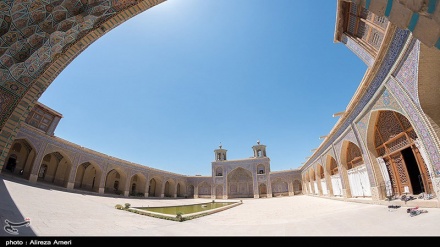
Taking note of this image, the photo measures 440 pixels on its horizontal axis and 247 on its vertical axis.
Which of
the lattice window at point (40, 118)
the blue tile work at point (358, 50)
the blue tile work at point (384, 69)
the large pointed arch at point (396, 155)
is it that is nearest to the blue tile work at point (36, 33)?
the blue tile work at point (384, 69)

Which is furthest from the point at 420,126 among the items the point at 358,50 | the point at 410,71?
the point at 358,50

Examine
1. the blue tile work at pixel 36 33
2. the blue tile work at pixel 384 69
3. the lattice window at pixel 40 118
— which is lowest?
the blue tile work at pixel 36 33

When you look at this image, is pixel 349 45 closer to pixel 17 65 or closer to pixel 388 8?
pixel 388 8

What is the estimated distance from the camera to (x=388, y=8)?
82.0 inches

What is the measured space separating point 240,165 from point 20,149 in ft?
83.6

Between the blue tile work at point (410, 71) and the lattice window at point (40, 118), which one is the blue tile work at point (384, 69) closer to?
the blue tile work at point (410, 71)

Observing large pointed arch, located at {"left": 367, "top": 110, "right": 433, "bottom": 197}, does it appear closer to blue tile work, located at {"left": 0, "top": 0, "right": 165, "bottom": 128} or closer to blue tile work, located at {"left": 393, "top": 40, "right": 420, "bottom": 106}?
blue tile work, located at {"left": 393, "top": 40, "right": 420, "bottom": 106}

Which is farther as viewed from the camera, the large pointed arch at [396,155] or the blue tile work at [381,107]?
the large pointed arch at [396,155]

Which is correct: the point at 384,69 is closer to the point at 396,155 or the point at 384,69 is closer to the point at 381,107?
the point at 381,107

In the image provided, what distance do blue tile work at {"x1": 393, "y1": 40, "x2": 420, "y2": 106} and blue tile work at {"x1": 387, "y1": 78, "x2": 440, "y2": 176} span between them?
0.21 metres

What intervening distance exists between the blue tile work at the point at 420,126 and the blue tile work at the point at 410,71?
0.70 ft

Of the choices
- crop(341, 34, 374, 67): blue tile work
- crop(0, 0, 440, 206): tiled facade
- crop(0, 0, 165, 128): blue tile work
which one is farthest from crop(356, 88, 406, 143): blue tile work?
crop(0, 0, 165, 128): blue tile work

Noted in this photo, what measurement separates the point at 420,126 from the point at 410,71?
1598mm

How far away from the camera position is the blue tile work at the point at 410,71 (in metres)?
4.90
